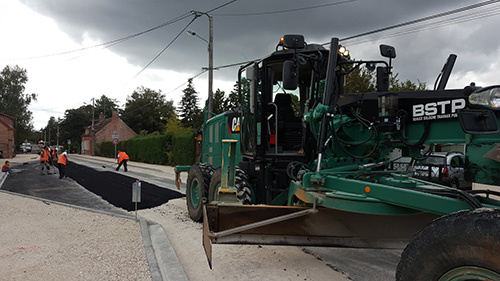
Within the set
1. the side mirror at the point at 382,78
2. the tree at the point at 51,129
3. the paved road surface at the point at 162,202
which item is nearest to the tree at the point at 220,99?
the paved road surface at the point at 162,202

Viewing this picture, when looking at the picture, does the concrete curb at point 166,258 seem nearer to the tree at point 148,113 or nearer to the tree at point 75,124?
the tree at point 148,113

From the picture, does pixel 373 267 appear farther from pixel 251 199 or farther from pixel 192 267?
pixel 192 267

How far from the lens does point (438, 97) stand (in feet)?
11.1

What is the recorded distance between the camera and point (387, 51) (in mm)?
4602

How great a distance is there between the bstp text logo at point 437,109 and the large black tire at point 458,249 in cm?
124

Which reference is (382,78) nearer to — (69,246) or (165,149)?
(69,246)

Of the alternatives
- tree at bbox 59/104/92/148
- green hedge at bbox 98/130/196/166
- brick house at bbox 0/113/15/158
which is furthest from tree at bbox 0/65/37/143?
green hedge at bbox 98/130/196/166

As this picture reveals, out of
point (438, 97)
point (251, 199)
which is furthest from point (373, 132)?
point (251, 199)

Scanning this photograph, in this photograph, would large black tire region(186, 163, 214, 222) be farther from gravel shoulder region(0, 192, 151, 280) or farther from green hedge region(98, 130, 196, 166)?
green hedge region(98, 130, 196, 166)

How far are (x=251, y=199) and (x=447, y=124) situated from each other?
3151mm

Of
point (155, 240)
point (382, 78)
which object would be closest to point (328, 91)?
point (382, 78)

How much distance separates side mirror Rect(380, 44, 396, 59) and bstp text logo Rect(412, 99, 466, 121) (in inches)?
50.0

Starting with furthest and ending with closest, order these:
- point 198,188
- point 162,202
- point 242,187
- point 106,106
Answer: point 106,106
point 162,202
point 198,188
point 242,187

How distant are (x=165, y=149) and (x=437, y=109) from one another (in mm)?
27826
